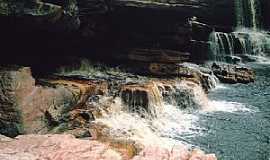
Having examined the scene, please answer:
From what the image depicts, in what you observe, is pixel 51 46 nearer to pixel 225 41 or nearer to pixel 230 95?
pixel 230 95

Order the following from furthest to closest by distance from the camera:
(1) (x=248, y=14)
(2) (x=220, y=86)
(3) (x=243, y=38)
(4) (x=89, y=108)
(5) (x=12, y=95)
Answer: (1) (x=248, y=14) < (3) (x=243, y=38) < (2) (x=220, y=86) < (4) (x=89, y=108) < (5) (x=12, y=95)

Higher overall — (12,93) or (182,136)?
(12,93)

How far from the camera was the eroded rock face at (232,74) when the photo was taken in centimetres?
2822

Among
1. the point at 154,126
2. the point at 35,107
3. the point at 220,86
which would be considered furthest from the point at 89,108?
the point at 220,86

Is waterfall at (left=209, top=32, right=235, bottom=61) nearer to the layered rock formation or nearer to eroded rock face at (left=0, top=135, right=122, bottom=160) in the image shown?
the layered rock formation

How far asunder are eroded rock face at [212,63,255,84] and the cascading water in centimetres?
428

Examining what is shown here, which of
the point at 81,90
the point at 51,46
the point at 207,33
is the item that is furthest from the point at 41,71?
the point at 207,33

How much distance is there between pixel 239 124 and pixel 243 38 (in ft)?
56.2

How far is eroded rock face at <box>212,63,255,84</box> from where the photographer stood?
28.2 meters

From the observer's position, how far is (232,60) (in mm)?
33594

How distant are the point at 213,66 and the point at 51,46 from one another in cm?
1143

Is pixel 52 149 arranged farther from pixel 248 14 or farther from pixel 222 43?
pixel 248 14

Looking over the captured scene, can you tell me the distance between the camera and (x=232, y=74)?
28719 millimetres

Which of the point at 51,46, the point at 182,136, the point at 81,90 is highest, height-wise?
the point at 51,46
